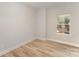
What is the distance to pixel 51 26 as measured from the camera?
4.55 meters

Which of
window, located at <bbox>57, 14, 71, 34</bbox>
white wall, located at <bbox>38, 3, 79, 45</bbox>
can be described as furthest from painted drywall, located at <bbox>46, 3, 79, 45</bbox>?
window, located at <bbox>57, 14, 71, 34</bbox>

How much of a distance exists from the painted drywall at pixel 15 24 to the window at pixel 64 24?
1266 mm

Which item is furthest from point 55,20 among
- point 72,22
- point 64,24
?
point 72,22

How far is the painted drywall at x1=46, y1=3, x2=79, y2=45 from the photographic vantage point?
3.81m

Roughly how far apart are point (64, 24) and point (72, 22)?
32 centimetres

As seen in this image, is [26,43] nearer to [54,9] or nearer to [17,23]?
[17,23]

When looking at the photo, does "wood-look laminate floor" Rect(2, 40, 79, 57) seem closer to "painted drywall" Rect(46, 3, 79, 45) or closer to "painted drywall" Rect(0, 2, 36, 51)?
"painted drywall" Rect(0, 2, 36, 51)

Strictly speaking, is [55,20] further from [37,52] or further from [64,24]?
[37,52]

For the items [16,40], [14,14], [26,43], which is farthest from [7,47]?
[14,14]

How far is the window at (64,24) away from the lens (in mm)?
4035

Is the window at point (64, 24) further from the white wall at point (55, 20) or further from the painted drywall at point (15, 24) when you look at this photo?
the painted drywall at point (15, 24)

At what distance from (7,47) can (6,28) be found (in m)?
0.55

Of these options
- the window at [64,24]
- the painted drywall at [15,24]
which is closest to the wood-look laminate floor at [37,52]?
the painted drywall at [15,24]

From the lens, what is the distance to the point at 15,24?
3.12m
